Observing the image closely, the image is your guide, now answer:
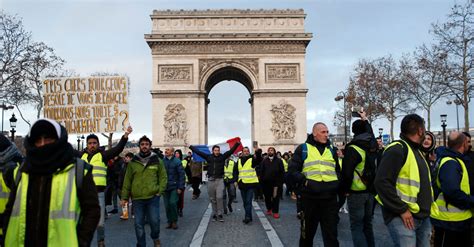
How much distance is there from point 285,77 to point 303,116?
3308 millimetres

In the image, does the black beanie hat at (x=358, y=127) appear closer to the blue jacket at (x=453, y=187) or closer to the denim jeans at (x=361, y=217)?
the denim jeans at (x=361, y=217)

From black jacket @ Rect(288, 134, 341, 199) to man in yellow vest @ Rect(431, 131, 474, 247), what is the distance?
122 cm

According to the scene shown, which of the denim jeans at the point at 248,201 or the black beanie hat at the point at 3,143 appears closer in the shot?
the black beanie hat at the point at 3,143

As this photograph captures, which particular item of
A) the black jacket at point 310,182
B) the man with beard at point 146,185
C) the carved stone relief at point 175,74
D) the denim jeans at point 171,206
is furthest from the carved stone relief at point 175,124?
the black jacket at point 310,182

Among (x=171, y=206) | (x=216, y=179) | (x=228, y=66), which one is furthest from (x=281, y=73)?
(x=171, y=206)

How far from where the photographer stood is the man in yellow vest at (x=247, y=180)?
10547 millimetres

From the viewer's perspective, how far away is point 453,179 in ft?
15.3

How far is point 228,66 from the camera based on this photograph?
120 feet

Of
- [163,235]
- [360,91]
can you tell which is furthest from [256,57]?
[163,235]

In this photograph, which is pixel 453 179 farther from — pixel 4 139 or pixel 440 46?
pixel 440 46

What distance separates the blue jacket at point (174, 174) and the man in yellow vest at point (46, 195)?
7067 millimetres

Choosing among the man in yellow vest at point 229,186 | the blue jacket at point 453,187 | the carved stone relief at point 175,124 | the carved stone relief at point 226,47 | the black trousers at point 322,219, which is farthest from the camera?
the carved stone relief at point 226,47

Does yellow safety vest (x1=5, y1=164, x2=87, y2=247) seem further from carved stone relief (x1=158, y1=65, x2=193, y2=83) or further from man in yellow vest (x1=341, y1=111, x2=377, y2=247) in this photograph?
carved stone relief (x1=158, y1=65, x2=193, y2=83)

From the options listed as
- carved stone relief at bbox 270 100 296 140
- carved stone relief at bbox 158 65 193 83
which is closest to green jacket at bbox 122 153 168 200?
carved stone relief at bbox 270 100 296 140
